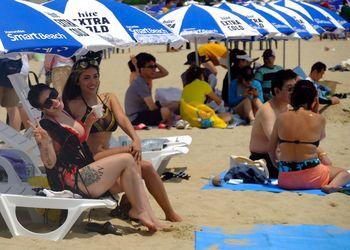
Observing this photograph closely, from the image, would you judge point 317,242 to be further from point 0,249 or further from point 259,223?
point 0,249

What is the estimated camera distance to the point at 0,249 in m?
4.72

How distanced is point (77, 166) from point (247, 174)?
2414 millimetres

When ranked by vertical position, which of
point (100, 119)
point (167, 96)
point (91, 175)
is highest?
point (100, 119)

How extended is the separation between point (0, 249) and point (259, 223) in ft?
6.82

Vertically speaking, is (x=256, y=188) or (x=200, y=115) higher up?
(x=256, y=188)

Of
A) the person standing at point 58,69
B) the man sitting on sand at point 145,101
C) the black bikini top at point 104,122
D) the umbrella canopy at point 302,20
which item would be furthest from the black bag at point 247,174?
the umbrella canopy at point 302,20

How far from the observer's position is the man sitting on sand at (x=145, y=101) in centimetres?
1066

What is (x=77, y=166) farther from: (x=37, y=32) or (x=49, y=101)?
(x=37, y=32)

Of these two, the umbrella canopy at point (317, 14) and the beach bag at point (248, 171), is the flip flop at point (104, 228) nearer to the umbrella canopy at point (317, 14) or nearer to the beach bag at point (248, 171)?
the beach bag at point (248, 171)

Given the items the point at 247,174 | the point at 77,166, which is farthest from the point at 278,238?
the point at 247,174

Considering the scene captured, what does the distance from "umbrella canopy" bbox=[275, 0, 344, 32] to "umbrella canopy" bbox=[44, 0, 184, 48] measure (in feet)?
28.9

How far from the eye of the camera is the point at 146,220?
5.31m

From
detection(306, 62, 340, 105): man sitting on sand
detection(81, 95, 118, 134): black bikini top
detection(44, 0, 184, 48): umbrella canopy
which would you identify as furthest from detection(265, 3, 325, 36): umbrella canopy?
detection(81, 95, 118, 134): black bikini top

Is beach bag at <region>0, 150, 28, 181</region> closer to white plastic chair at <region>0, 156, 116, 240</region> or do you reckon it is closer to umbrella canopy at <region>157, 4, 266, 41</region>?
white plastic chair at <region>0, 156, 116, 240</region>
